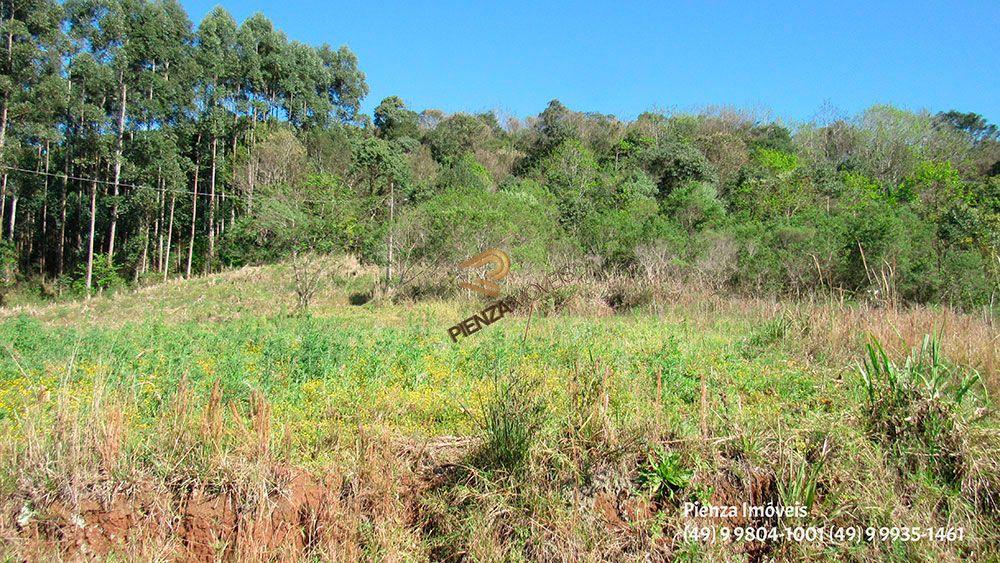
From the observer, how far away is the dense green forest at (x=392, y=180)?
50.4 feet

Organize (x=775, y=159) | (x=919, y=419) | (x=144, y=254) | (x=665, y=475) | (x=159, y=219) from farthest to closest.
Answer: (x=775, y=159)
(x=159, y=219)
(x=144, y=254)
(x=919, y=419)
(x=665, y=475)

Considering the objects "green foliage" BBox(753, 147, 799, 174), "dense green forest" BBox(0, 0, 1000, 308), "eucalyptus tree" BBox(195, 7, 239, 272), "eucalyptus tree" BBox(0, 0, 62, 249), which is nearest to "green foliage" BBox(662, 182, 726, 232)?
"dense green forest" BBox(0, 0, 1000, 308)

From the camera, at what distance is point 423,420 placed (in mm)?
3787

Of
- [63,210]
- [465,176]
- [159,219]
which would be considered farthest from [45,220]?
[465,176]

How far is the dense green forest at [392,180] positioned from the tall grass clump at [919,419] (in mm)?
7812

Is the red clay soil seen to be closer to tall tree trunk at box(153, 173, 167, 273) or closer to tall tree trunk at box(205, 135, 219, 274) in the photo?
tall tree trunk at box(153, 173, 167, 273)

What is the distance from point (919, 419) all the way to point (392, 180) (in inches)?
1044

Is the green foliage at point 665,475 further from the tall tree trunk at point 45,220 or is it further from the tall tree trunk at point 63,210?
the tall tree trunk at point 45,220

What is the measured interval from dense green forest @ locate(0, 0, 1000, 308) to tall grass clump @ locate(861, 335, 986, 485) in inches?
308

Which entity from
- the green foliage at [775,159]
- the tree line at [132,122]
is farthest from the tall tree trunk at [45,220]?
the green foliage at [775,159]

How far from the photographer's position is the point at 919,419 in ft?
9.94

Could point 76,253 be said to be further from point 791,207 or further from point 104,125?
point 791,207

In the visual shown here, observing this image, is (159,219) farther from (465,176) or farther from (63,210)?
(465,176)

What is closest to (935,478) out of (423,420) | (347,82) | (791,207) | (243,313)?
(423,420)
